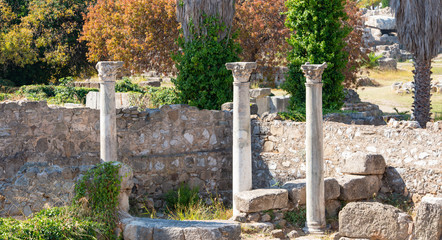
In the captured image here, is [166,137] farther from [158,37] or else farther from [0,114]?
[158,37]

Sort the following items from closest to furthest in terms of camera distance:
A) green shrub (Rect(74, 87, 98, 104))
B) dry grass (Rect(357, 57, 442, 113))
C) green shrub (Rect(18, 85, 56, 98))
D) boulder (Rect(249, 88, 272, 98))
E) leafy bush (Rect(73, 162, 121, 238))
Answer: leafy bush (Rect(73, 162, 121, 238))
green shrub (Rect(74, 87, 98, 104))
green shrub (Rect(18, 85, 56, 98))
boulder (Rect(249, 88, 272, 98))
dry grass (Rect(357, 57, 442, 113))

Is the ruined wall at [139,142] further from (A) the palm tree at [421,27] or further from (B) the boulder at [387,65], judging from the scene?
(B) the boulder at [387,65]

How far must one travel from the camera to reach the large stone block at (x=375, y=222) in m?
9.20

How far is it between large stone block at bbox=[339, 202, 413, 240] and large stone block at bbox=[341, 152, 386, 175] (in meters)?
2.21

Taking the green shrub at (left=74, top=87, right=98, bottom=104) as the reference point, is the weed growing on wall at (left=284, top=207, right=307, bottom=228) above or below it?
below

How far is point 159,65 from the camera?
74.1ft

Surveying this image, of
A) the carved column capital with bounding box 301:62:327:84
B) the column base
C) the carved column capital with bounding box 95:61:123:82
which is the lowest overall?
the column base

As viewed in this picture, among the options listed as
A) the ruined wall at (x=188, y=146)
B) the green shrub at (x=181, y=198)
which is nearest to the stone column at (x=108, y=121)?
the ruined wall at (x=188, y=146)

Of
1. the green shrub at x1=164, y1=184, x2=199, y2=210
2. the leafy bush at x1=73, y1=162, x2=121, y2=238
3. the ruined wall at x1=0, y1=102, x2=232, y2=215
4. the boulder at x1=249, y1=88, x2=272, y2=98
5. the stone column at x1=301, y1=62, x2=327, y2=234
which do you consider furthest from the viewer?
the boulder at x1=249, y1=88, x2=272, y2=98

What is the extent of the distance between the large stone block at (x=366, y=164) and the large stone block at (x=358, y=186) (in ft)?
0.35

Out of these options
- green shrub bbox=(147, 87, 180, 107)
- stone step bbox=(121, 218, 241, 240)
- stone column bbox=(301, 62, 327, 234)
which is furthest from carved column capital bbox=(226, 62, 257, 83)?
green shrub bbox=(147, 87, 180, 107)

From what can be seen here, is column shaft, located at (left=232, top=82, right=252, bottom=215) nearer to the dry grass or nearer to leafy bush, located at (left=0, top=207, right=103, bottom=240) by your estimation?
leafy bush, located at (left=0, top=207, right=103, bottom=240)

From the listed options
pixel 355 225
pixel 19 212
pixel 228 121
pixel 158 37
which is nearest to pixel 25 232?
pixel 19 212

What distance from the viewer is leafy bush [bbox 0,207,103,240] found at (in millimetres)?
8406
